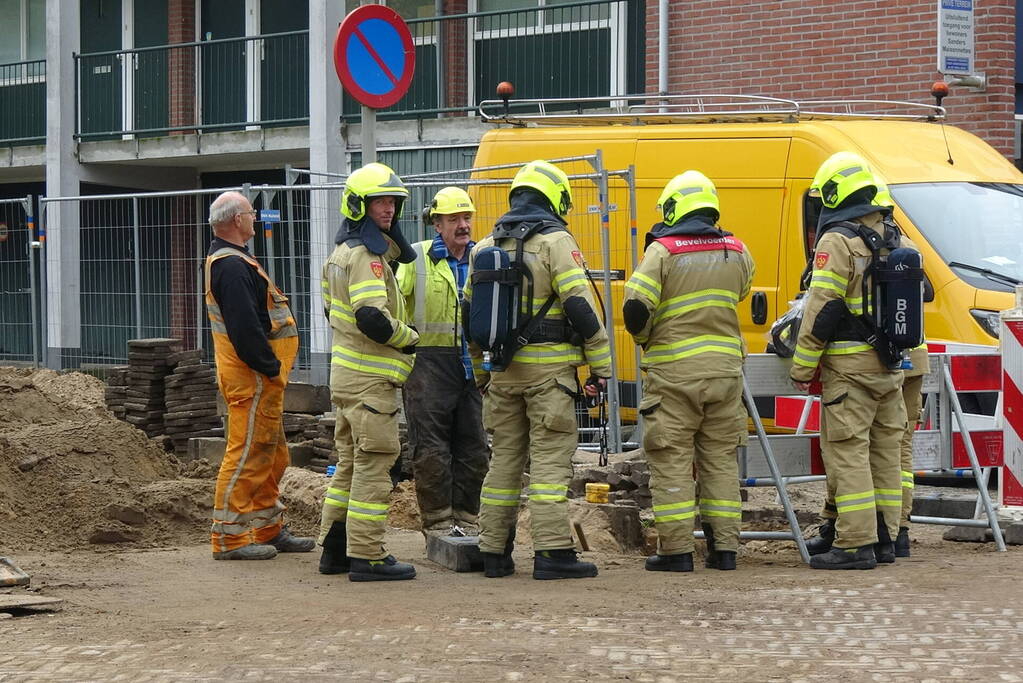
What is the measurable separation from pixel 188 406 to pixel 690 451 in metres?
5.71

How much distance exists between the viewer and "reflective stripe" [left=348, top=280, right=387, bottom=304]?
25.5ft

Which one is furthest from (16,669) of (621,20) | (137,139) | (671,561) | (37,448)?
(137,139)

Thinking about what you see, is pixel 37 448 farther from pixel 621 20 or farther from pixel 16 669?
pixel 621 20

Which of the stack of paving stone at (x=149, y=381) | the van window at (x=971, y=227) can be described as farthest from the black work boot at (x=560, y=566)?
the stack of paving stone at (x=149, y=381)

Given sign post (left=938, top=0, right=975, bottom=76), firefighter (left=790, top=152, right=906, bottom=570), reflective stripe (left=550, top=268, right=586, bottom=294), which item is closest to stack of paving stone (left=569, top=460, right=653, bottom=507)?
firefighter (left=790, top=152, right=906, bottom=570)

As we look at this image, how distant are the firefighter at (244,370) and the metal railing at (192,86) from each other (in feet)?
42.4

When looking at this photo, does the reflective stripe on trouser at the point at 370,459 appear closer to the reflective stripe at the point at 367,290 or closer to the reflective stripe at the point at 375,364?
the reflective stripe at the point at 375,364

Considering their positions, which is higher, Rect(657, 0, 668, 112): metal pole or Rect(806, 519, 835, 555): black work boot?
Rect(657, 0, 668, 112): metal pole

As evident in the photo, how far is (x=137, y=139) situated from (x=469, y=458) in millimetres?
15085

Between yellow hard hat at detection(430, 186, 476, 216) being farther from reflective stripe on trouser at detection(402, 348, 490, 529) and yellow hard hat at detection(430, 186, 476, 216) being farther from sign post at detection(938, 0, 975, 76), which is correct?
sign post at detection(938, 0, 975, 76)

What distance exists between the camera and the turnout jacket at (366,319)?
7.76 metres

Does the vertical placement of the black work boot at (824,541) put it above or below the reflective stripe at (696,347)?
below

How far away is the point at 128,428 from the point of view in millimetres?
11992

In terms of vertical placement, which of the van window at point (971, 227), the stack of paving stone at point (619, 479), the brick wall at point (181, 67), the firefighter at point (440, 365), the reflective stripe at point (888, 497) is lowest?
the stack of paving stone at point (619, 479)
